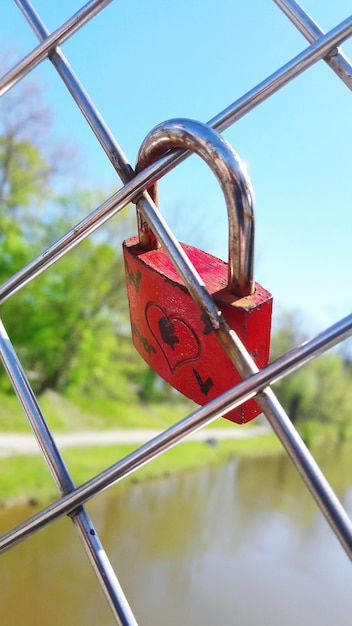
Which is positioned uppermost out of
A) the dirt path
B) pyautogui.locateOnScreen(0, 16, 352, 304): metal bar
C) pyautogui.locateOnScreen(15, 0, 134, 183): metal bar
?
the dirt path

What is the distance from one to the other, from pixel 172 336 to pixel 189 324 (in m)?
0.02

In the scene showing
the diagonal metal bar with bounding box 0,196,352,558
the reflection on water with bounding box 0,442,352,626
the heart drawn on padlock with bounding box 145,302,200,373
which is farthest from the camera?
the reflection on water with bounding box 0,442,352,626

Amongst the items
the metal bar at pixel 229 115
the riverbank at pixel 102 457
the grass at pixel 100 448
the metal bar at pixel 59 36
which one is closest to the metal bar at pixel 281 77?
the metal bar at pixel 229 115

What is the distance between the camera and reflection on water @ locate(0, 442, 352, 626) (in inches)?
191

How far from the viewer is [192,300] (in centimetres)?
29

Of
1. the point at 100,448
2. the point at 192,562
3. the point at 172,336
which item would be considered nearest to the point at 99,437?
the point at 100,448

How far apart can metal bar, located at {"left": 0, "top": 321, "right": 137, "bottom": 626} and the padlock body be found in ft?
0.26

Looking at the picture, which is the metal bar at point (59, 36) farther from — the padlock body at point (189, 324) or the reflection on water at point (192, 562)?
the reflection on water at point (192, 562)

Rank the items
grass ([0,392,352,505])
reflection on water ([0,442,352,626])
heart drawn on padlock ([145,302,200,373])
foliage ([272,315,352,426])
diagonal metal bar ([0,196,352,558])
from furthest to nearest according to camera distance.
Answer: foliage ([272,315,352,426]), grass ([0,392,352,505]), reflection on water ([0,442,352,626]), heart drawn on padlock ([145,302,200,373]), diagonal metal bar ([0,196,352,558])

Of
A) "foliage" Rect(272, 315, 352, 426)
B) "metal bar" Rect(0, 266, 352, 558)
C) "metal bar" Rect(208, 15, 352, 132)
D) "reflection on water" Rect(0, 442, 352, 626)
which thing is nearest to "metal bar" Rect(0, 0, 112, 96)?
"metal bar" Rect(208, 15, 352, 132)

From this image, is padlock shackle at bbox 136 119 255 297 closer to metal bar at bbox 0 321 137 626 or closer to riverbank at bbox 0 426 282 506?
metal bar at bbox 0 321 137 626

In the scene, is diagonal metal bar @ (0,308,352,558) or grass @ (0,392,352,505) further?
grass @ (0,392,352,505)

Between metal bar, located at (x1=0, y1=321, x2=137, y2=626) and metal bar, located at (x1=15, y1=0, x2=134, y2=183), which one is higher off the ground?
metal bar, located at (x1=15, y1=0, x2=134, y2=183)

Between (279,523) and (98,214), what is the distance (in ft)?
24.5
